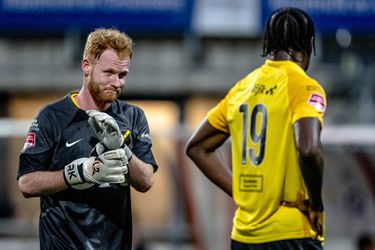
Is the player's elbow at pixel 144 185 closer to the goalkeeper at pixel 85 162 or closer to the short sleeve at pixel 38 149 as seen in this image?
the goalkeeper at pixel 85 162

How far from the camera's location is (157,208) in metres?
12.6

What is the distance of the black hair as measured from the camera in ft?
16.1

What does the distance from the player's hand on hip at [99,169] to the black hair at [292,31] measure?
0.96 meters

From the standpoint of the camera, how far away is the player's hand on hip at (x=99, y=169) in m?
4.62

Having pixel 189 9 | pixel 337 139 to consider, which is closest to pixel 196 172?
pixel 337 139

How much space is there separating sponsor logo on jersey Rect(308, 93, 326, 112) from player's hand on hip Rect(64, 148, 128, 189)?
89 centimetres

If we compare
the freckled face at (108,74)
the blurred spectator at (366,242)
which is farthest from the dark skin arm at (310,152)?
the blurred spectator at (366,242)

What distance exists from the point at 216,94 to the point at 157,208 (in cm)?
369

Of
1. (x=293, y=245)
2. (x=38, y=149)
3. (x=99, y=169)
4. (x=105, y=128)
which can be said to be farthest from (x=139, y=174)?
(x=293, y=245)

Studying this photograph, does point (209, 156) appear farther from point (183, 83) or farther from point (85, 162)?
point (183, 83)

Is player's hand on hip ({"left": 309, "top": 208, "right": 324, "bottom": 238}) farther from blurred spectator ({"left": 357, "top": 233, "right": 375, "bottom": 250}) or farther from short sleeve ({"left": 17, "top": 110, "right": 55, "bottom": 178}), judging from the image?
blurred spectator ({"left": 357, "top": 233, "right": 375, "bottom": 250})

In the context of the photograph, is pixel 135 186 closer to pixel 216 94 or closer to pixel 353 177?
pixel 353 177

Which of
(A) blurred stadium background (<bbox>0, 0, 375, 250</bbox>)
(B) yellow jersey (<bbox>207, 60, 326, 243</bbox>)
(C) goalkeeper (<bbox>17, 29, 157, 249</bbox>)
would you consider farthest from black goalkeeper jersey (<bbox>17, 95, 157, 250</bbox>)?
(A) blurred stadium background (<bbox>0, 0, 375, 250</bbox>)

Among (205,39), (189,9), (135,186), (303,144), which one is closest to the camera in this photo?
(303,144)
